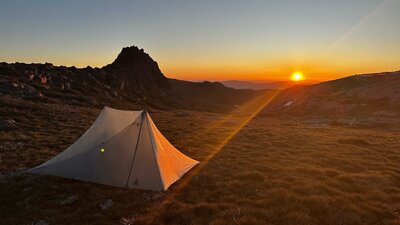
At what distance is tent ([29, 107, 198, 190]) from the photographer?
49.1 feet

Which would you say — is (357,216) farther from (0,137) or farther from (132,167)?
(0,137)

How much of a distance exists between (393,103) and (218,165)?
7843cm

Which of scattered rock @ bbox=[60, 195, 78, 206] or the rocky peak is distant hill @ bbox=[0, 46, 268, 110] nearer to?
the rocky peak

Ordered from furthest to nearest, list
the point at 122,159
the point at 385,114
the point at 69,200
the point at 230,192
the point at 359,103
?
the point at 359,103 → the point at 385,114 → the point at 230,192 → the point at 122,159 → the point at 69,200

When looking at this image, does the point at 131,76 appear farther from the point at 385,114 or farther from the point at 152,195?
the point at 152,195

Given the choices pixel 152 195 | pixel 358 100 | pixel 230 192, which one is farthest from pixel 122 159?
pixel 358 100

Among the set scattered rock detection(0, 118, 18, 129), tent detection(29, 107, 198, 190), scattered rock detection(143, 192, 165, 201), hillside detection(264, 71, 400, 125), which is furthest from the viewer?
hillside detection(264, 71, 400, 125)

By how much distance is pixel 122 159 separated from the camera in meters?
15.4

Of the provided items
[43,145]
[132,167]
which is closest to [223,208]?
[132,167]

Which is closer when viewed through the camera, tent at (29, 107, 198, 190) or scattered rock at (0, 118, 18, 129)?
tent at (29, 107, 198, 190)

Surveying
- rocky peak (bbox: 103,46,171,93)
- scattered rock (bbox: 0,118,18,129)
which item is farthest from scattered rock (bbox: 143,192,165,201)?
rocky peak (bbox: 103,46,171,93)

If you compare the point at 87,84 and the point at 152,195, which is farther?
the point at 87,84

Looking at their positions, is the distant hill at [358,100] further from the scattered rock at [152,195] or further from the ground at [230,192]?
the scattered rock at [152,195]

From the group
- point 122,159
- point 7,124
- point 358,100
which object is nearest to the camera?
point 122,159
